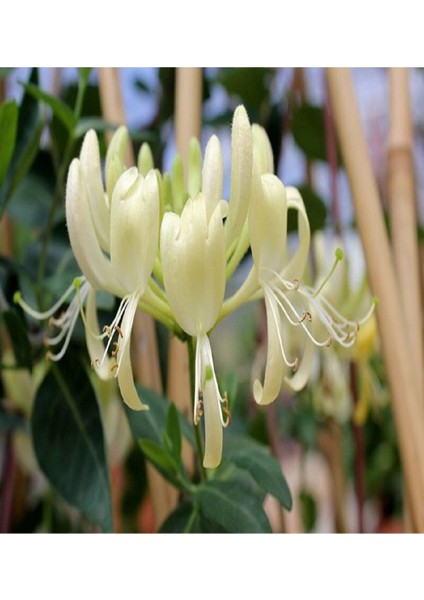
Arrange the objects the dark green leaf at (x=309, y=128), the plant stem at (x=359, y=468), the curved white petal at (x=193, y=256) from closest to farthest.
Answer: the curved white petal at (x=193, y=256), the plant stem at (x=359, y=468), the dark green leaf at (x=309, y=128)

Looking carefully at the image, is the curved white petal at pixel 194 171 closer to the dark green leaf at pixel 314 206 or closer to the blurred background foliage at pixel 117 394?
the blurred background foliage at pixel 117 394

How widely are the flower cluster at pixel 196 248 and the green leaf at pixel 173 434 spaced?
4 cm

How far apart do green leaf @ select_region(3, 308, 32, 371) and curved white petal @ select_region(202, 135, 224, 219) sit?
17 cm

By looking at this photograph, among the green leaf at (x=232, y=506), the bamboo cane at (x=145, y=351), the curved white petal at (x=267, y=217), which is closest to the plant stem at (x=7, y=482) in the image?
the bamboo cane at (x=145, y=351)

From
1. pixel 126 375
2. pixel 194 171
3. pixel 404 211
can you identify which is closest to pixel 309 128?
pixel 404 211

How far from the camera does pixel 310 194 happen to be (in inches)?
25.9

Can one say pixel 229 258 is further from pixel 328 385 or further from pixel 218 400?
pixel 328 385

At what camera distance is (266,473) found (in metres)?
0.42

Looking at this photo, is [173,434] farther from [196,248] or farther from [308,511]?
[308,511]

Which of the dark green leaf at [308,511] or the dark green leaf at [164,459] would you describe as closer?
the dark green leaf at [164,459]

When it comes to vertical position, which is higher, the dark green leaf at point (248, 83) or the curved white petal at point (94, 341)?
the dark green leaf at point (248, 83)

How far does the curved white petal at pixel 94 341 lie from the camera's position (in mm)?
396

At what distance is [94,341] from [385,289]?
182 millimetres
